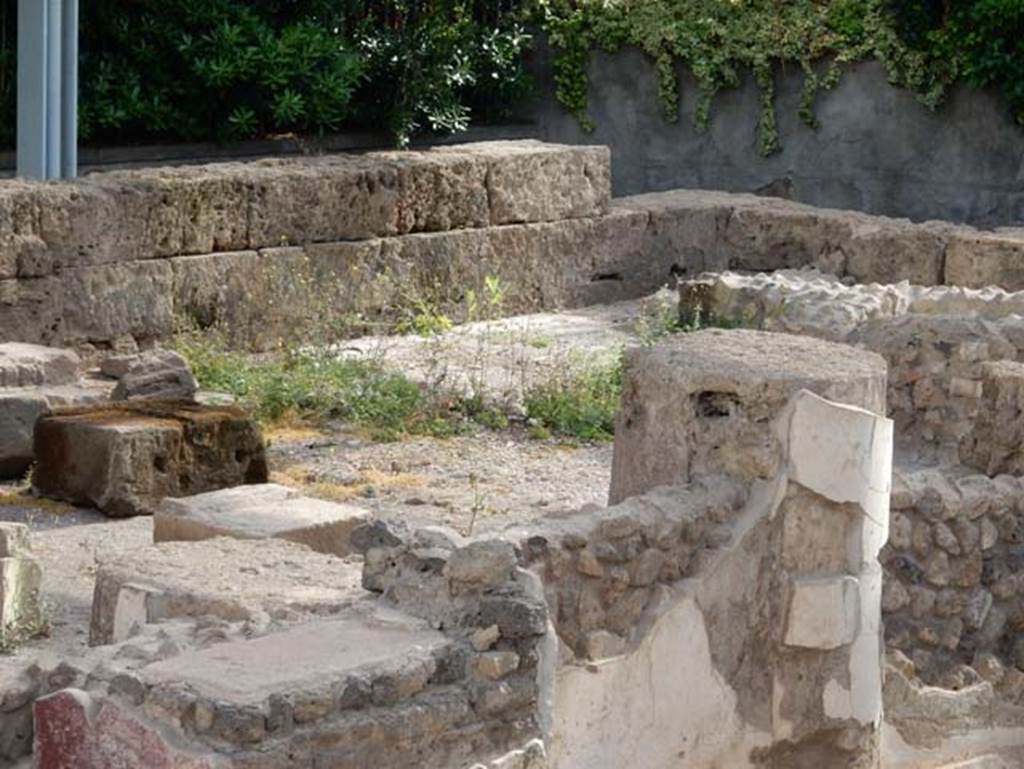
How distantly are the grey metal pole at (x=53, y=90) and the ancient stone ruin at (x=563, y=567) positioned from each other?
76cm

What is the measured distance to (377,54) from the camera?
18.1 metres

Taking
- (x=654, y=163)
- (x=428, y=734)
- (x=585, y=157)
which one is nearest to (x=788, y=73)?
(x=654, y=163)

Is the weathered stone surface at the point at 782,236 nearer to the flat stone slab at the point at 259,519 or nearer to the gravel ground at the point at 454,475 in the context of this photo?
the gravel ground at the point at 454,475

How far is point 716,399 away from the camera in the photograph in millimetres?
6207

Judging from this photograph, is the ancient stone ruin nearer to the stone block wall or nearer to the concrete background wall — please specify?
the stone block wall

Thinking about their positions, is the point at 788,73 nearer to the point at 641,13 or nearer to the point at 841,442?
the point at 641,13

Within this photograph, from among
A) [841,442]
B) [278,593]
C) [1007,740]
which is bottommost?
[1007,740]

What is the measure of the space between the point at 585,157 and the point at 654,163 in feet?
16.7

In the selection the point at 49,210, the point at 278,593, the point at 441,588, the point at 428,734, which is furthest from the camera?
the point at 49,210

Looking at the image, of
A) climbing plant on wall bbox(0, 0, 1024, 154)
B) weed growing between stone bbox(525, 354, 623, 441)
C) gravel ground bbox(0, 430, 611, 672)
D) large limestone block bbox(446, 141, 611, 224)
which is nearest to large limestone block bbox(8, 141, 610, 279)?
large limestone block bbox(446, 141, 611, 224)

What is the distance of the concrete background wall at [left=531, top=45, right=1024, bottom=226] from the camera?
1748 cm

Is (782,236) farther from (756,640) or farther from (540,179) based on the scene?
(756,640)

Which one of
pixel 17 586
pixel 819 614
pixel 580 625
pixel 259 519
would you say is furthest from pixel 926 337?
pixel 17 586

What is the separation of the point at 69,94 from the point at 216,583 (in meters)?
6.64
